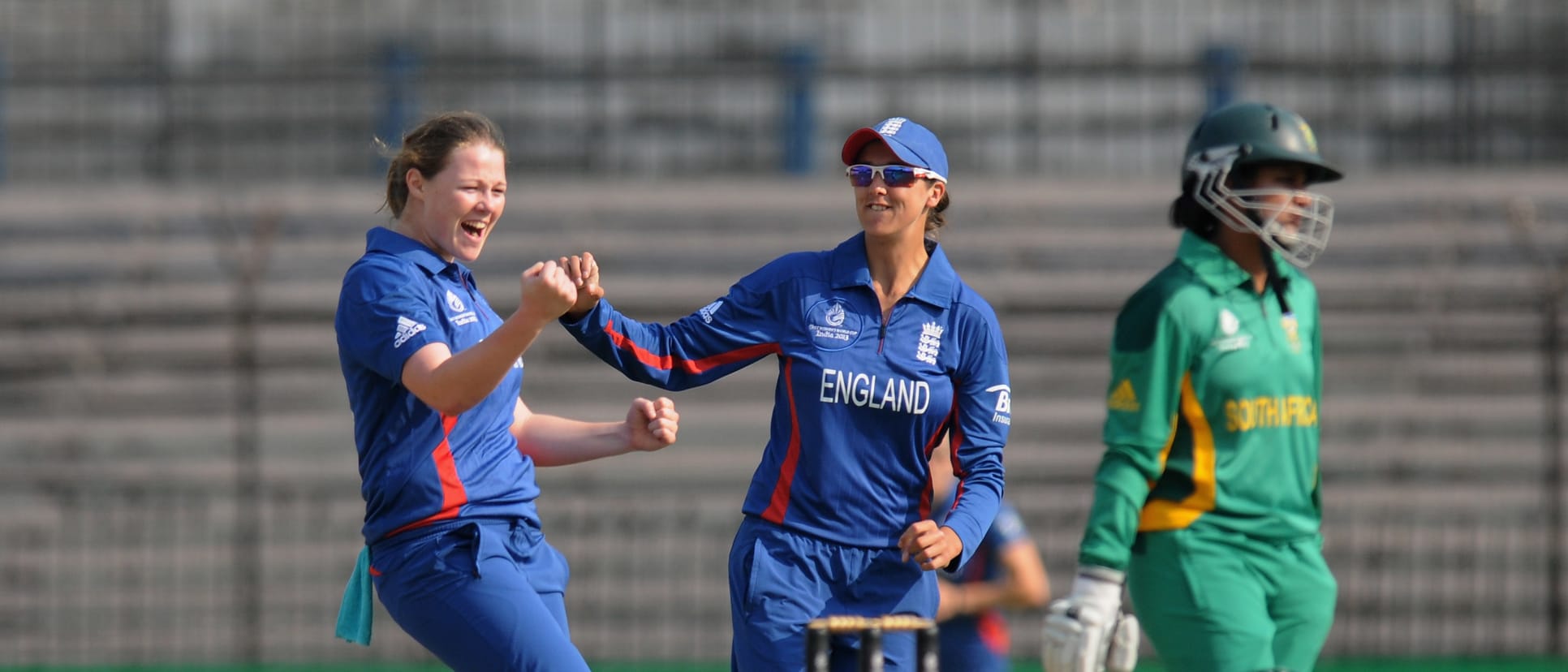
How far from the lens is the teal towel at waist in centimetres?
423

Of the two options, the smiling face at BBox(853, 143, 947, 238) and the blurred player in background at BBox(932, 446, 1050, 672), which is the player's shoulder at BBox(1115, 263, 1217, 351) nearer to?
the smiling face at BBox(853, 143, 947, 238)

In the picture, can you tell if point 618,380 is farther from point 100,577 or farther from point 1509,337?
point 1509,337

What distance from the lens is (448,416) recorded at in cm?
400

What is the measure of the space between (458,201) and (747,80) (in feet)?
29.6

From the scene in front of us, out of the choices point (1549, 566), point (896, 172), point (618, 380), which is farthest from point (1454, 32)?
point (896, 172)

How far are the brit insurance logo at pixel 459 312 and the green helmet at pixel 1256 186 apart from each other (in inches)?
71.1

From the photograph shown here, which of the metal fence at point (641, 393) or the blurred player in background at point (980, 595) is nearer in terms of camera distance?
the blurred player in background at point (980, 595)

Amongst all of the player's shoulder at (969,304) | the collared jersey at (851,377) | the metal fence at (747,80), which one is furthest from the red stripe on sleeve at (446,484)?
the metal fence at (747,80)

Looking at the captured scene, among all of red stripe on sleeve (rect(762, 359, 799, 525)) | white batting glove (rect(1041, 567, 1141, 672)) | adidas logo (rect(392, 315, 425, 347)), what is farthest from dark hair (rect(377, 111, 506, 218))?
white batting glove (rect(1041, 567, 1141, 672))

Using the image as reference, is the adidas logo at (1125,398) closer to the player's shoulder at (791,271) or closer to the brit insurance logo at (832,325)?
the brit insurance logo at (832,325)

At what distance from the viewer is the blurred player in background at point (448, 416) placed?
12.7 feet

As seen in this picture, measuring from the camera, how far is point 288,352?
11961 mm

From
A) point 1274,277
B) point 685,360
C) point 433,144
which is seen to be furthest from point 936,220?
point 433,144

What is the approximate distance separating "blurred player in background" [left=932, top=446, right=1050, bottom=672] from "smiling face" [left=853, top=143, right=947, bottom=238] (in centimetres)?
106
